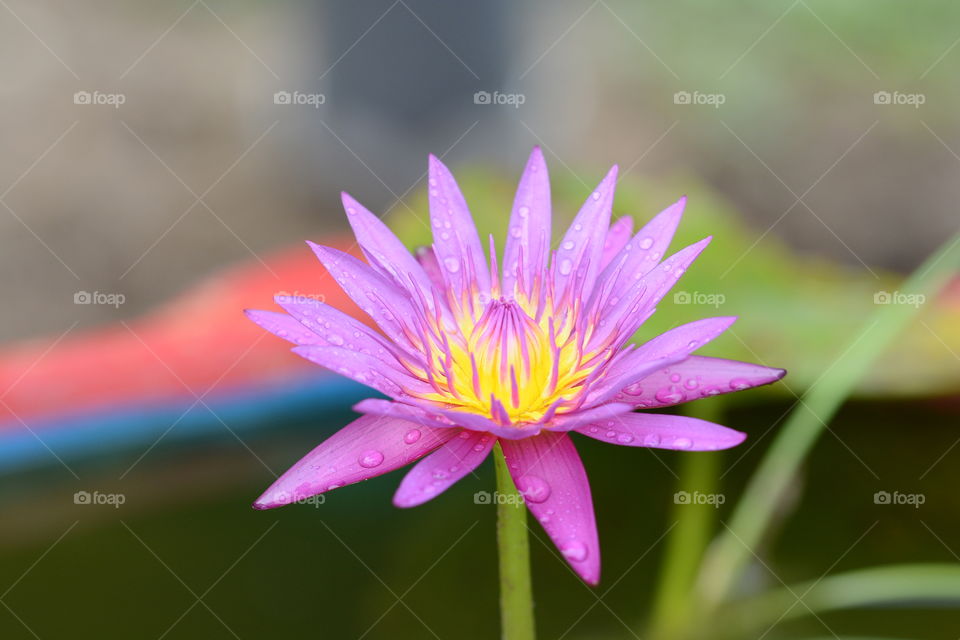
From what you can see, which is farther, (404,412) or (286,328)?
(286,328)

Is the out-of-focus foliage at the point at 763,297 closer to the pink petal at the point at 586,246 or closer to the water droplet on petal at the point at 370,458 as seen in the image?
the pink petal at the point at 586,246

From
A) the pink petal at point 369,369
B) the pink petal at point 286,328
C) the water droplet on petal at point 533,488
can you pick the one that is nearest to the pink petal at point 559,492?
the water droplet on petal at point 533,488

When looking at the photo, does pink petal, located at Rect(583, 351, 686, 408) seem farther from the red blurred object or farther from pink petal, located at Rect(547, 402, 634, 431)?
the red blurred object

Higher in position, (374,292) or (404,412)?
(374,292)

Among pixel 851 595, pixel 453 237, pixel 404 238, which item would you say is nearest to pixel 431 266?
pixel 453 237

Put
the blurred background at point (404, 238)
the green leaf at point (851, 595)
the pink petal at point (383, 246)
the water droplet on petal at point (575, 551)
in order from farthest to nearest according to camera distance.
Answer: the blurred background at point (404, 238) → the green leaf at point (851, 595) → the pink petal at point (383, 246) → the water droplet on petal at point (575, 551)

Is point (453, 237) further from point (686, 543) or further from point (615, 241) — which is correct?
point (686, 543)

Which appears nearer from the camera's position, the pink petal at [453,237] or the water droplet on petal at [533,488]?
the water droplet on petal at [533,488]

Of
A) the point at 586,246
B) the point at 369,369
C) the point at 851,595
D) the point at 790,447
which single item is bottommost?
the point at 851,595
